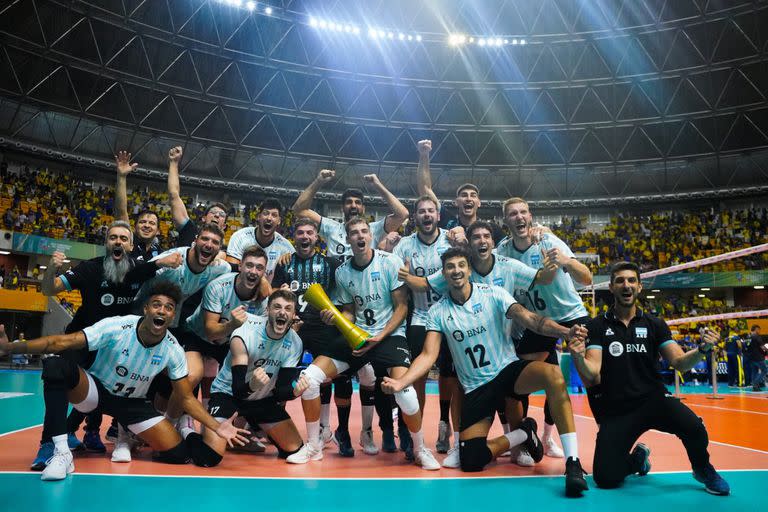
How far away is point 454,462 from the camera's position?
229 inches

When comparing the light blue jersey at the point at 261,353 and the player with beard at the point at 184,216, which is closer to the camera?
the light blue jersey at the point at 261,353

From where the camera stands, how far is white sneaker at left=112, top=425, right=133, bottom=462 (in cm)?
571

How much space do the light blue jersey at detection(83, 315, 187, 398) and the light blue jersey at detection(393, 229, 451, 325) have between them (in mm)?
2745

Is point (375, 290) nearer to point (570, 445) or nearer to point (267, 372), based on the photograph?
point (267, 372)

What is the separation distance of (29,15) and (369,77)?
51.8 ft

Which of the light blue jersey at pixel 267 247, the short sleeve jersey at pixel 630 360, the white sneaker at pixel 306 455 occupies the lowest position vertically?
the white sneaker at pixel 306 455

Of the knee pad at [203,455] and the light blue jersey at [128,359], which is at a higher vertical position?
the light blue jersey at [128,359]

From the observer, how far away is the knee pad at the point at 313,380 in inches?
240

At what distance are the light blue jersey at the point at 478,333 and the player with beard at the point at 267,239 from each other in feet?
8.47

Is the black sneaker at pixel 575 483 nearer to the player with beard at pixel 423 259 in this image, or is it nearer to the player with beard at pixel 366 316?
the player with beard at pixel 366 316

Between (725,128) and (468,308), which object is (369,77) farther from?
(468,308)

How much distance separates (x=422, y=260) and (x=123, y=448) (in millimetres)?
3822

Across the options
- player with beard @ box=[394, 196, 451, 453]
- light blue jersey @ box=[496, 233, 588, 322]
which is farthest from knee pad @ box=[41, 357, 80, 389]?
light blue jersey @ box=[496, 233, 588, 322]

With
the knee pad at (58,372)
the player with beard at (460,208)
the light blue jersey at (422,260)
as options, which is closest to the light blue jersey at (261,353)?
the knee pad at (58,372)
